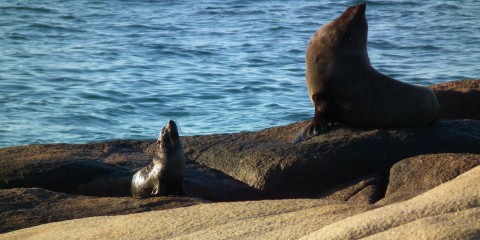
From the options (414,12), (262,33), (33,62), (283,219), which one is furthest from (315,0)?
(283,219)

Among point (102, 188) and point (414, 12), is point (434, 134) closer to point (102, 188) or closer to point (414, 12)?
point (102, 188)

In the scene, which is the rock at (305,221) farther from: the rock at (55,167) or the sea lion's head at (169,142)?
the sea lion's head at (169,142)

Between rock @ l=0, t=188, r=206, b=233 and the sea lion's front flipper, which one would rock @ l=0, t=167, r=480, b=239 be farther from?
the sea lion's front flipper

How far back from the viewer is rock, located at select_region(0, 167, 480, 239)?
3228 millimetres

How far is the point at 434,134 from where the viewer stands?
7.23 metres

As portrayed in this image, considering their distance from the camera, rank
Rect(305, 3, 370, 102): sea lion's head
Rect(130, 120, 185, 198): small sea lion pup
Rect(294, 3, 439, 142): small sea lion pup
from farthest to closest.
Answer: Rect(305, 3, 370, 102): sea lion's head < Rect(294, 3, 439, 142): small sea lion pup < Rect(130, 120, 185, 198): small sea lion pup

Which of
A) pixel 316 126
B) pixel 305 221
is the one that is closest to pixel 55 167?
pixel 316 126

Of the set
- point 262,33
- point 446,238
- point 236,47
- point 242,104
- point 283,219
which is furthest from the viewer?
point 262,33

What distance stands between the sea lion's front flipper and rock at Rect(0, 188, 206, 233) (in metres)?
1.61

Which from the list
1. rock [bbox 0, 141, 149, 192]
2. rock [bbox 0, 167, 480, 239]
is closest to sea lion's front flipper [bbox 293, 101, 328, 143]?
rock [bbox 0, 141, 149, 192]

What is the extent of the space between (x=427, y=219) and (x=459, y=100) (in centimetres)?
554

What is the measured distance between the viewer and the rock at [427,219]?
3.09 m

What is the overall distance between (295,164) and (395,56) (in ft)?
35.7

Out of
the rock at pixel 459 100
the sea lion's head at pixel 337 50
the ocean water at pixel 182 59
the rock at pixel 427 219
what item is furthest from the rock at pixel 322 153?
the ocean water at pixel 182 59
